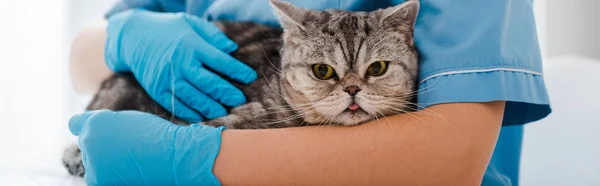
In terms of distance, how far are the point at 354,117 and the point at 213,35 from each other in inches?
23.0

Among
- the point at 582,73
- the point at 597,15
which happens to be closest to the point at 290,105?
the point at 582,73

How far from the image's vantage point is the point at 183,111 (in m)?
1.51

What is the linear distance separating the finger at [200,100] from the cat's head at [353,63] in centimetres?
27

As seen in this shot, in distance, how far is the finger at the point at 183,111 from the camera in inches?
59.2

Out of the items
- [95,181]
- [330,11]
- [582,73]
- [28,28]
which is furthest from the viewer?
[28,28]

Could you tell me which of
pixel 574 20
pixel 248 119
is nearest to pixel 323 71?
pixel 248 119

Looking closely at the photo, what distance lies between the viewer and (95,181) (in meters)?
1.24

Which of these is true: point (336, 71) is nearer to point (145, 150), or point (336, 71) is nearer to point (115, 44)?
point (145, 150)

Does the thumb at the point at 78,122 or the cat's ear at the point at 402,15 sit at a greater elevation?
the cat's ear at the point at 402,15

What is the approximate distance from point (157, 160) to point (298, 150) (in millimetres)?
329

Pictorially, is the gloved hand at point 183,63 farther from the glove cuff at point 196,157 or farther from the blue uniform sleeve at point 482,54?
the blue uniform sleeve at point 482,54

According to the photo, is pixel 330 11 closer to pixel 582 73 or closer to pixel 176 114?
pixel 176 114

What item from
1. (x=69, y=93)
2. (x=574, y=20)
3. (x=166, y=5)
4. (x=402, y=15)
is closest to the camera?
(x=402, y=15)

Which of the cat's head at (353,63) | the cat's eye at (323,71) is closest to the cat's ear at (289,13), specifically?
the cat's head at (353,63)
